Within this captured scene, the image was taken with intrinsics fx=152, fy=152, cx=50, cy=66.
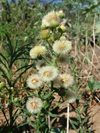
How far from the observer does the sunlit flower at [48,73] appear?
0.90 meters

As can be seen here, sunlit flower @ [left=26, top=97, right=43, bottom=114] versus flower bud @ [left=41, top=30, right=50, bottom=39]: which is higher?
flower bud @ [left=41, top=30, right=50, bottom=39]

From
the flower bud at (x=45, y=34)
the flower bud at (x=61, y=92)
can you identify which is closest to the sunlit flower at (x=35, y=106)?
the flower bud at (x=61, y=92)

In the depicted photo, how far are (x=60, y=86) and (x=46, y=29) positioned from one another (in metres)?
0.40

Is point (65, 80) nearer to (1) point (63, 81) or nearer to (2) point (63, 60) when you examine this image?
(1) point (63, 81)

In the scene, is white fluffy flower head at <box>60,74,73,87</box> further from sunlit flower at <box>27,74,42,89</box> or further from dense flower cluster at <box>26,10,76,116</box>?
sunlit flower at <box>27,74,42,89</box>

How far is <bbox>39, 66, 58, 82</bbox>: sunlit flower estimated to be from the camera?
0.90m

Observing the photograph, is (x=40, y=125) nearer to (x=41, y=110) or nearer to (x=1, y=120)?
(x=41, y=110)

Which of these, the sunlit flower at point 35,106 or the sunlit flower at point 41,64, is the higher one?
the sunlit flower at point 41,64

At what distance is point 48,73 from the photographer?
89 cm

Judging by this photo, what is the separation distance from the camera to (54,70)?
905mm

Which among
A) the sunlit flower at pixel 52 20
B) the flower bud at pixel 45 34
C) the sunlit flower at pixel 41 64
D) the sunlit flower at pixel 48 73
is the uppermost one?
the sunlit flower at pixel 52 20

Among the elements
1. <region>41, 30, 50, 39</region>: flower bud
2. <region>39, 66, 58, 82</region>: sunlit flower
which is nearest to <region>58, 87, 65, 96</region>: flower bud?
<region>39, 66, 58, 82</region>: sunlit flower

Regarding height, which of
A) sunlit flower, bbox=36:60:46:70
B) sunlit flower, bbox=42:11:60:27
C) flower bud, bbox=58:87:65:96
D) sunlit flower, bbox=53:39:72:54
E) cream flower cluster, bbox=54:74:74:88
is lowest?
flower bud, bbox=58:87:65:96

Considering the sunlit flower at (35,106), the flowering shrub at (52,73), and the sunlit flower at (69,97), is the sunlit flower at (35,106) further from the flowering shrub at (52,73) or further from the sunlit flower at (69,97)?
the sunlit flower at (69,97)
